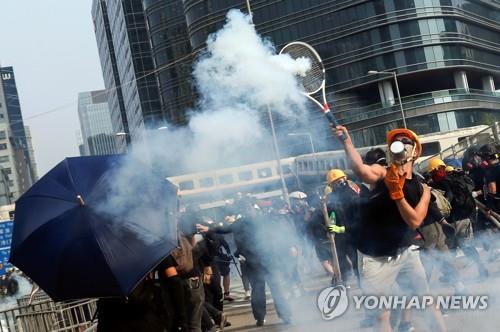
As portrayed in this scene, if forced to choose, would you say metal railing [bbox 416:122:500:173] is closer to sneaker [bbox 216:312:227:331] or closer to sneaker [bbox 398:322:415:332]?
sneaker [bbox 216:312:227:331]

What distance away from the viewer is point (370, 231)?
17.5ft

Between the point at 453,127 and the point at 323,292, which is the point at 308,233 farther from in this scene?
the point at 453,127

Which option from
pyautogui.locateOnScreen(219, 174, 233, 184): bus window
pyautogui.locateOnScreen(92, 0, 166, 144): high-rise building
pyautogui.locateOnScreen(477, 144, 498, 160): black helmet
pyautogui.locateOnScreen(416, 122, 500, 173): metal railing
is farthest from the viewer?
pyautogui.locateOnScreen(92, 0, 166, 144): high-rise building

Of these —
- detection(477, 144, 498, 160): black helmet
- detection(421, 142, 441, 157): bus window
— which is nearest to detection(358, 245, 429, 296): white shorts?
detection(477, 144, 498, 160): black helmet

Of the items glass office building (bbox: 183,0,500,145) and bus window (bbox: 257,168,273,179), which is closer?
bus window (bbox: 257,168,273,179)

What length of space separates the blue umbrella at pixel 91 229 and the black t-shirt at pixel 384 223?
1.51 meters

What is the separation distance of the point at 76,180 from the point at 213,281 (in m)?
4.97

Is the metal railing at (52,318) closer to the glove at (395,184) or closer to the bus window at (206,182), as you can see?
the bus window at (206,182)

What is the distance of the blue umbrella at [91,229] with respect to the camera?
426 cm

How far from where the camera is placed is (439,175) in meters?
9.30

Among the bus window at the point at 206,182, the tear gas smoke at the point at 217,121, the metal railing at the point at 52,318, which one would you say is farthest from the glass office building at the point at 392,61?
the metal railing at the point at 52,318

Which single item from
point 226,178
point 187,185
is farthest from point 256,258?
point 226,178

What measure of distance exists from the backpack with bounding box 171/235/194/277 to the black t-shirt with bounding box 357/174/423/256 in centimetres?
132

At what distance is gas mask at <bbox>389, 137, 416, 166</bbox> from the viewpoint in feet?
16.3
